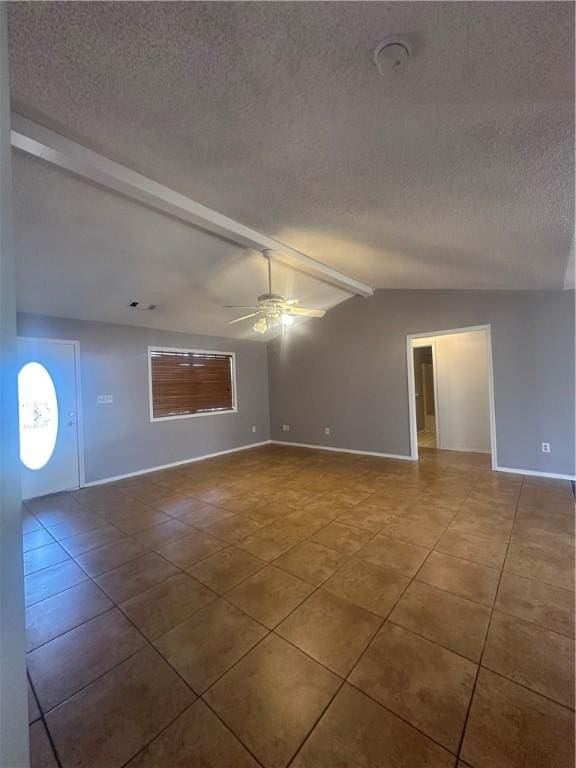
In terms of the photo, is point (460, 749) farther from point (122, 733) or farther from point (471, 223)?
point (471, 223)

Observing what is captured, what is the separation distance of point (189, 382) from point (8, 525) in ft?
17.1

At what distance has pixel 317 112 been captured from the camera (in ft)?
4.65

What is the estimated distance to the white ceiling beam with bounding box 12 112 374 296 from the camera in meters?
1.71

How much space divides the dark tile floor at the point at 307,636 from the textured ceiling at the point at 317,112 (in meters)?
2.44

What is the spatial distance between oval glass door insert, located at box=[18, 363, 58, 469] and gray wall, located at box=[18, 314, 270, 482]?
39cm

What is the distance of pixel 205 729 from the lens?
1225mm

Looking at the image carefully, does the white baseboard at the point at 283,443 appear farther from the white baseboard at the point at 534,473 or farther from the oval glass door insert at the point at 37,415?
the oval glass door insert at the point at 37,415

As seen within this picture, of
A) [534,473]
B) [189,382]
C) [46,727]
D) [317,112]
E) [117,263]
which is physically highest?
[117,263]

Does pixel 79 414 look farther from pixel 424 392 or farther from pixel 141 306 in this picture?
pixel 424 392

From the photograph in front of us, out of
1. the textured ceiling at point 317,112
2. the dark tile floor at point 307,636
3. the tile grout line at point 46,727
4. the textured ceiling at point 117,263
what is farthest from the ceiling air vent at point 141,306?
the tile grout line at point 46,727

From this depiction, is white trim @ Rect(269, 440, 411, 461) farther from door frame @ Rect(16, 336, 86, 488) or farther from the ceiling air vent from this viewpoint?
the ceiling air vent

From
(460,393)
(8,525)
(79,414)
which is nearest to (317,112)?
Answer: (8,525)

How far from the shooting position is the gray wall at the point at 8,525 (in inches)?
28.4

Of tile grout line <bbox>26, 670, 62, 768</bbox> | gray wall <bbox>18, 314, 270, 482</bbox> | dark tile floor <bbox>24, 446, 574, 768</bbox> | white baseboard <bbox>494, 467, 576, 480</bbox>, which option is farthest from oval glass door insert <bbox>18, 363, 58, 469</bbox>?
white baseboard <bbox>494, 467, 576, 480</bbox>
